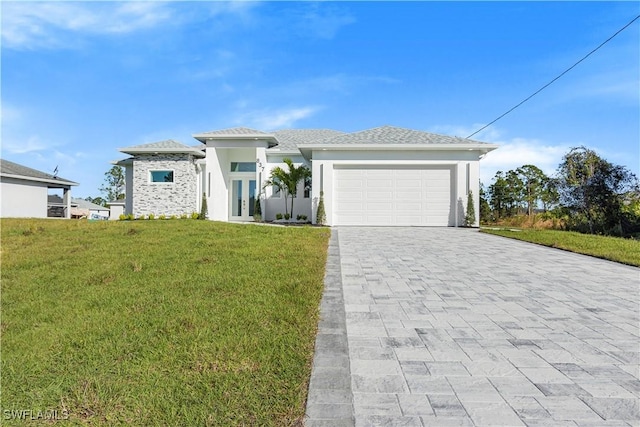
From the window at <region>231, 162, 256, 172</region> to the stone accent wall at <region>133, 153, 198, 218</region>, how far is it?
254 centimetres

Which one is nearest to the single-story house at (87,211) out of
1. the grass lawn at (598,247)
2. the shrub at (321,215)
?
the shrub at (321,215)

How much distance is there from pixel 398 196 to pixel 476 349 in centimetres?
1184

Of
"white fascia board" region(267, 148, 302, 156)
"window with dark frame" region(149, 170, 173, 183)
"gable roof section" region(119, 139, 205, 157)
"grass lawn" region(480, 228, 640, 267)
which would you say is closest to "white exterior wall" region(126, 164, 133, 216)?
"gable roof section" region(119, 139, 205, 157)

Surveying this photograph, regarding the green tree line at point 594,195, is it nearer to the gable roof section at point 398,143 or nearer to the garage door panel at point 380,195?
the gable roof section at point 398,143

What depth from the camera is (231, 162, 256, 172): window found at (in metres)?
17.6

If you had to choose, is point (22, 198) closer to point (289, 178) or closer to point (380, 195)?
point (289, 178)

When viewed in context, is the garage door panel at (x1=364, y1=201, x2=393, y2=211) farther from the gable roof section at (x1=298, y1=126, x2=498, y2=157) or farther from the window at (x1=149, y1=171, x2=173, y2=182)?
the window at (x1=149, y1=171, x2=173, y2=182)

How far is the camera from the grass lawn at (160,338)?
195 cm

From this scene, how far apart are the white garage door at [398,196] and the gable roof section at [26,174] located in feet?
64.6

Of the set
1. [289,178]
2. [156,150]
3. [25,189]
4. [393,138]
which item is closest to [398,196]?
[393,138]

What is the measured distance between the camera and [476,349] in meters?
2.81

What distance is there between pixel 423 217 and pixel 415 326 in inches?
457

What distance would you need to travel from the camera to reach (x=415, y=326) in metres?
3.33

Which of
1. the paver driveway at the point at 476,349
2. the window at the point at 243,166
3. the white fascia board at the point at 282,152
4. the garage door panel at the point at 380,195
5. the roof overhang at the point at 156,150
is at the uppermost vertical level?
the roof overhang at the point at 156,150
